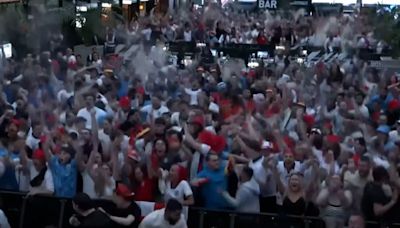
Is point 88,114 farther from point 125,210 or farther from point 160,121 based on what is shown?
point 125,210

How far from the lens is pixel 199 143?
1145 cm

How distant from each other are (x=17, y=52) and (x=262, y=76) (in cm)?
814

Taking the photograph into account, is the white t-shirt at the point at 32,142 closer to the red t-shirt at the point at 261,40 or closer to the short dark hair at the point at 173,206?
the short dark hair at the point at 173,206

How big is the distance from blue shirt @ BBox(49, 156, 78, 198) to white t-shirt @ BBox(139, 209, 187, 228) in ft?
5.30

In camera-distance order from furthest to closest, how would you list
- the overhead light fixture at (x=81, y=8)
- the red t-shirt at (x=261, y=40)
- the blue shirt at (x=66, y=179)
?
the overhead light fixture at (x=81, y=8), the red t-shirt at (x=261, y=40), the blue shirt at (x=66, y=179)

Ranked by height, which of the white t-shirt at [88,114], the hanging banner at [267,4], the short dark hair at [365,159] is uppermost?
the short dark hair at [365,159]

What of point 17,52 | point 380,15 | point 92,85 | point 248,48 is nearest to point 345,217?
point 92,85

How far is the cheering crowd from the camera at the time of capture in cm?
994

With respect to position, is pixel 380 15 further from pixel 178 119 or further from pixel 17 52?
pixel 178 119

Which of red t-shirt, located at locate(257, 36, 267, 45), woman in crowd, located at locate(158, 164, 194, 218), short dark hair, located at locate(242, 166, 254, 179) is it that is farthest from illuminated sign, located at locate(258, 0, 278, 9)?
short dark hair, located at locate(242, 166, 254, 179)

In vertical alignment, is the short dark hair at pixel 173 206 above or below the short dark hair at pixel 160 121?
above

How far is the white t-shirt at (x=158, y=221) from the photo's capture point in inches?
365

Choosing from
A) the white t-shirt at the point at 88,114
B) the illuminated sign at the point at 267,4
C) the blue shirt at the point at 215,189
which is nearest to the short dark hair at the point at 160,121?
the white t-shirt at the point at 88,114

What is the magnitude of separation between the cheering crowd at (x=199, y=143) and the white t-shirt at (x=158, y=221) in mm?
13
